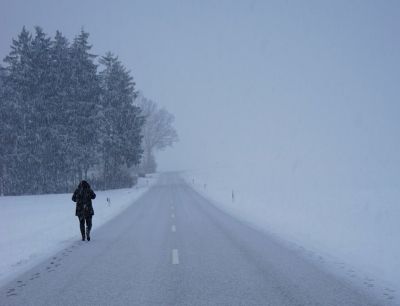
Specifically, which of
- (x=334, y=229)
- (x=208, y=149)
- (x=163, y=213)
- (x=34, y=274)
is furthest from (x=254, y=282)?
(x=208, y=149)

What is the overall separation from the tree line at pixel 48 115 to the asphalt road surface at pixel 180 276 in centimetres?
2846

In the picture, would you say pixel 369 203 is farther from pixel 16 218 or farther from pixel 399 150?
pixel 399 150

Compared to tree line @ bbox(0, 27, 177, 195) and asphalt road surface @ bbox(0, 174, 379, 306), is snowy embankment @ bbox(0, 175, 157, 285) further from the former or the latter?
tree line @ bbox(0, 27, 177, 195)

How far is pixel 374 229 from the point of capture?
14.0 m

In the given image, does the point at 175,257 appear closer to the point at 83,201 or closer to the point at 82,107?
the point at 83,201

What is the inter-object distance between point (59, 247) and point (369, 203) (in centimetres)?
1546

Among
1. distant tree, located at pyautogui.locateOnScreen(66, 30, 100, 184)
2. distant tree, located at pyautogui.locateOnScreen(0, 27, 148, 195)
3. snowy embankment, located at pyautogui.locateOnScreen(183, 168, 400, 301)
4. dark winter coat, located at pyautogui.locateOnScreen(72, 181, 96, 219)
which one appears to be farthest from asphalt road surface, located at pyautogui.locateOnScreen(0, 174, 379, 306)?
distant tree, located at pyautogui.locateOnScreen(0, 27, 148, 195)

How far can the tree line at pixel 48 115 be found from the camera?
1523 inches

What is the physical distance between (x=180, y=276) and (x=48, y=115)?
34531mm

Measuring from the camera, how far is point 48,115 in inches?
1533

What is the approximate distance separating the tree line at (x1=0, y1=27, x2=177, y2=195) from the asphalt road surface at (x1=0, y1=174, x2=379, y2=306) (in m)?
28.5

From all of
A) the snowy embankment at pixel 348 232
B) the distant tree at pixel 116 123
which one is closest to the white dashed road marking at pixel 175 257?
the snowy embankment at pixel 348 232

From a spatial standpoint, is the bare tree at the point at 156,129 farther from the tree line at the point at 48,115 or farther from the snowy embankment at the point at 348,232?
the snowy embankment at the point at 348,232

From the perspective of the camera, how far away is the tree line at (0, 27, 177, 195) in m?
38.7
